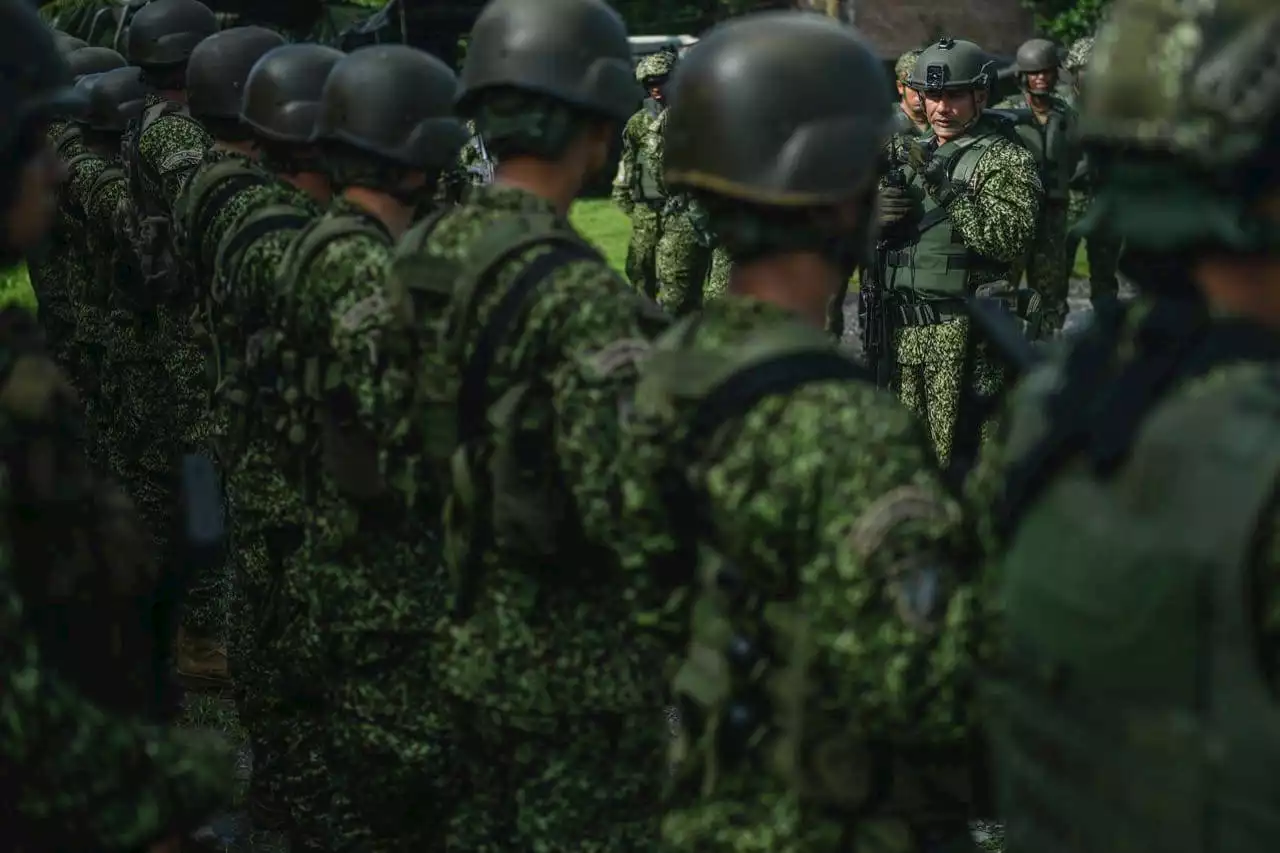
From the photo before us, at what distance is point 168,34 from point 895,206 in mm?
3276

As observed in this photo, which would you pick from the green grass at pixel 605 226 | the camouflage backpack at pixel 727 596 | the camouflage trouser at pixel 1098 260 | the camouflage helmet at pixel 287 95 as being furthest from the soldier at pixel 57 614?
the green grass at pixel 605 226

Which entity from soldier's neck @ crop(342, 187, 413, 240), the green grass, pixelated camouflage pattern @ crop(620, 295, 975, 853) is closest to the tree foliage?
the green grass

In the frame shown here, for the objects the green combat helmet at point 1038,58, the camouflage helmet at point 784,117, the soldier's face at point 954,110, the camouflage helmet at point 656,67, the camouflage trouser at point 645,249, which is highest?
the camouflage helmet at point 784,117

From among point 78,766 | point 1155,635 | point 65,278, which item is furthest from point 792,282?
point 65,278

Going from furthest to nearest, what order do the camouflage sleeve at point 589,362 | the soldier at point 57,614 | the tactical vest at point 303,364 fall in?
the tactical vest at point 303,364, the camouflage sleeve at point 589,362, the soldier at point 57,614

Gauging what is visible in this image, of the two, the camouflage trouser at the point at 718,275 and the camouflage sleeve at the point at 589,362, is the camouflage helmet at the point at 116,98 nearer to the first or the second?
the camouflage trouser at the point at 718,275

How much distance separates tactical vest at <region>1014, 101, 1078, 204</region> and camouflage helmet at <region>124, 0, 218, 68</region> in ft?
19.6

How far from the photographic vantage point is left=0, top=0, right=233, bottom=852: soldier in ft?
8.93

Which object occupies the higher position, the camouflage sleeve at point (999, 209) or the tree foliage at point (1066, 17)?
the camouflage sleeve at point (999, 209)

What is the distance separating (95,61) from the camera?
35.2 feet

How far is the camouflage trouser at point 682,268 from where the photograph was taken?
13.5m

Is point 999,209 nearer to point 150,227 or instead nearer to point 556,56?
point 150,227

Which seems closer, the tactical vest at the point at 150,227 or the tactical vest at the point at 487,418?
the tactical vest at the point at 487,418

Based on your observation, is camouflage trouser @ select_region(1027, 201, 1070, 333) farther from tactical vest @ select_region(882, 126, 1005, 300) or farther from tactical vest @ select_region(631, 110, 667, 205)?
tactical vest @ select_region(631, 110, 667, 205)
